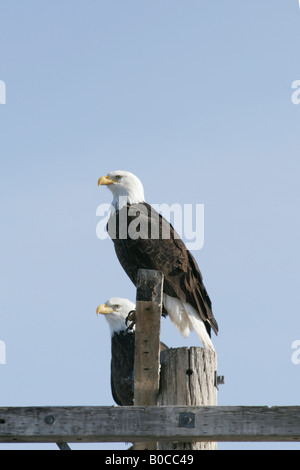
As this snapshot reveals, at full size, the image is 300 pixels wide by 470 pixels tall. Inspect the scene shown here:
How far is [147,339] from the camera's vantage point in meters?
5.29

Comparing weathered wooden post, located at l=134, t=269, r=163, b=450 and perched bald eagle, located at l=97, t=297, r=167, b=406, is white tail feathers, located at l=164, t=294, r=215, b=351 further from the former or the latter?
weathered wooden post, located at l=134, t=269, r=163, b=450

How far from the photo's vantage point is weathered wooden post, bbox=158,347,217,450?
517cm

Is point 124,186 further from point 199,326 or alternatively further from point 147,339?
point 147,339

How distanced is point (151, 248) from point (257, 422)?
3556mm

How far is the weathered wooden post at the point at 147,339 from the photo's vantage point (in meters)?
5.24

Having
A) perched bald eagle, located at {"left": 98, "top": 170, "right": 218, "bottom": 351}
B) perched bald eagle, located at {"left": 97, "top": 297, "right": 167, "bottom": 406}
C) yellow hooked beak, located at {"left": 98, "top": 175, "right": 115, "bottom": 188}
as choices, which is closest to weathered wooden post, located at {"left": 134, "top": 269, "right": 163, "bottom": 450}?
perched bald eagle, located at {"left": 97, "top": 297, "right": 167, "bottom": 406}

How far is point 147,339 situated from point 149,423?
2.18ft

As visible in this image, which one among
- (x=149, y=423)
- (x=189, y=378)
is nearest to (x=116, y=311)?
(x=189, y=378)

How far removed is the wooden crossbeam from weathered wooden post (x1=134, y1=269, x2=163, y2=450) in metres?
0.48

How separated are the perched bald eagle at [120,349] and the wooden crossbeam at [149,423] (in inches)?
117

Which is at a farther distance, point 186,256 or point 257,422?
point 186,256
